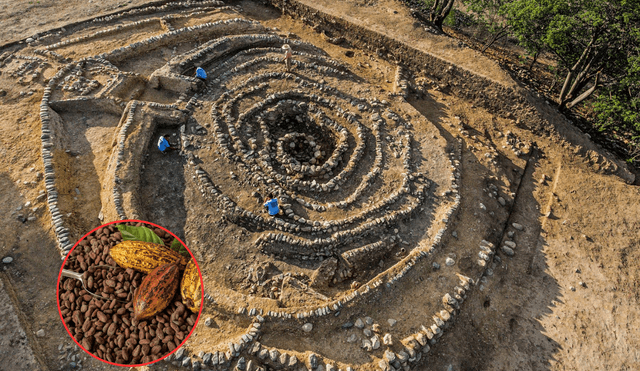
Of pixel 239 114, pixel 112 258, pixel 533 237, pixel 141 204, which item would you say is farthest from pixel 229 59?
pixel 533 237

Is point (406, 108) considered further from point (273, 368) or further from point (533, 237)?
point (273, 368)

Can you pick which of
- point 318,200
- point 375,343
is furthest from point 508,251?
point 318,200

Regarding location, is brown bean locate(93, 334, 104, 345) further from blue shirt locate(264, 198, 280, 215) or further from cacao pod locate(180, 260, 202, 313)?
blue shirt locate(264, 198, 280, 215)

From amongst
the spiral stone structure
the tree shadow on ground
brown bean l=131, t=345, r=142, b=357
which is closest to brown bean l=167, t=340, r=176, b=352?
brown bean l=131, t=345, r=142, b=357

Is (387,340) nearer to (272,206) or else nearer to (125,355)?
(272,206)

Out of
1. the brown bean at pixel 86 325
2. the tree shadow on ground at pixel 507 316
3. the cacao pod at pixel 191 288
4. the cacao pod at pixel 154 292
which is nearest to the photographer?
the cacao pod at pixel 154 292

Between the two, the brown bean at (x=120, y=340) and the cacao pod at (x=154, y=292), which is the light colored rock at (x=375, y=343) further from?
the brown bean at (x=120, y=340)

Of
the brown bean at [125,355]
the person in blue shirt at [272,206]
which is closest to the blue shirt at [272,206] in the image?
the person in blue shirt at [272,206]
